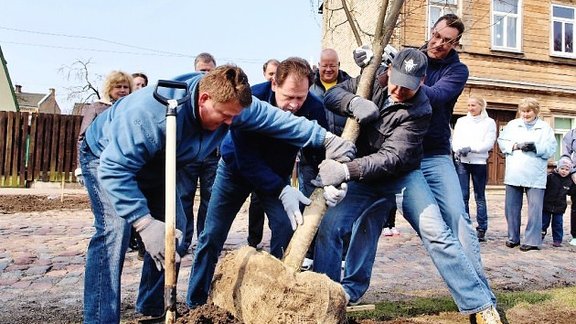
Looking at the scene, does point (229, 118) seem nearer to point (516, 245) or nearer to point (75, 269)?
point (75, 269)

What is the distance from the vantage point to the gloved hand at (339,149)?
3.34 meters

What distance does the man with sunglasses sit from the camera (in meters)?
3.79

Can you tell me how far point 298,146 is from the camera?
3.47 metres

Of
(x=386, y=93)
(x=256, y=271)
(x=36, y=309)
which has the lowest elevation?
(x=36, y=309)

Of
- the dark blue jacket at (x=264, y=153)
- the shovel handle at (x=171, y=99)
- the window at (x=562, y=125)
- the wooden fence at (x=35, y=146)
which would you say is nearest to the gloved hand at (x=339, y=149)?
the dark blue jacket at (x=264, y=153)

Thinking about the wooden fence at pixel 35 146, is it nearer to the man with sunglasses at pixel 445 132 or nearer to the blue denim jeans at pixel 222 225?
the blue denim jeans at pixel 222 225

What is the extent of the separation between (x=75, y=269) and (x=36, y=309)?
1.40 metres

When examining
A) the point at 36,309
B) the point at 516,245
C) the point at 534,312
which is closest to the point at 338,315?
the point at 534,312

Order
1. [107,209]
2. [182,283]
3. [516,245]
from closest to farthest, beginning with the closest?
[107,209]
[182,283]
[516,245]

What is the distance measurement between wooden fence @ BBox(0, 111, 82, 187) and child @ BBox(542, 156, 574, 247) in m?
11.6

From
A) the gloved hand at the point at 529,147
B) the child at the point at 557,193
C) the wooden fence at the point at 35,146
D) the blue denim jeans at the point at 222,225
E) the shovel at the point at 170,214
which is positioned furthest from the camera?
the wooden fence at the point at 35,146

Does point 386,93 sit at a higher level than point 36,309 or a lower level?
higher

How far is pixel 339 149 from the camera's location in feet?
11.0

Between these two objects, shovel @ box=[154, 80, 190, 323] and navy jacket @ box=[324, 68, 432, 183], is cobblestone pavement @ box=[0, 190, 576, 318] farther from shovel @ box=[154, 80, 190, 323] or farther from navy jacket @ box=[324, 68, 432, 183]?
shovel @ box=[154, 80, 190, 323]
